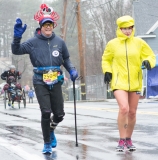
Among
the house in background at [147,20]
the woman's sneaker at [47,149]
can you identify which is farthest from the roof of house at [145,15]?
the woman's sneaker at [47,149]

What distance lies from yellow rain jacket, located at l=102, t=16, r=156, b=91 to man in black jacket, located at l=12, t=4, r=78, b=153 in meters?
0.74

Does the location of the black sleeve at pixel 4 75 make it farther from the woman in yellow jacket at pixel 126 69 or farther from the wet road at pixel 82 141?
the woman in yellow jacket at pixel 126 69

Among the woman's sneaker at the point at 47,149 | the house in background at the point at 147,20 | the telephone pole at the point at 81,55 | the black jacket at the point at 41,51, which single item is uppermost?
the house in background at the point at 147,20

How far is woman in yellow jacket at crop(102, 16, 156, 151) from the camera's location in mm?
8445

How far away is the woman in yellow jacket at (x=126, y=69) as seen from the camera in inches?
332

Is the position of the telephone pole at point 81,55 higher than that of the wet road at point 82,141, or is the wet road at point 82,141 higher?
the telephone pole at point 81,55

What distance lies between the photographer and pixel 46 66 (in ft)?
27.3

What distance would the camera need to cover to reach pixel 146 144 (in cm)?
907

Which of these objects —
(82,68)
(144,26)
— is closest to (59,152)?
(82,68)

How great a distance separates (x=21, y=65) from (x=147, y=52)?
79292mm

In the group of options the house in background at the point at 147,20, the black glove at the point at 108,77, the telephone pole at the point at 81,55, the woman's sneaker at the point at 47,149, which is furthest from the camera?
the house in background at the point at 147,20

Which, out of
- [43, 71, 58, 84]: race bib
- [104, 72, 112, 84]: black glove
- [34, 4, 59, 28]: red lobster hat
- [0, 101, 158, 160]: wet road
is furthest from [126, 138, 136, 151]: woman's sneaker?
[34, 4, 59, 28]: red lobster hat

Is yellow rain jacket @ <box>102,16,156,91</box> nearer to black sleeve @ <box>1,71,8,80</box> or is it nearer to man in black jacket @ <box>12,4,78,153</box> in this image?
man in black jacket @ <box>12,4,78,153</box>

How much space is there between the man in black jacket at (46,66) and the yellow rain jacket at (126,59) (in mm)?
742
